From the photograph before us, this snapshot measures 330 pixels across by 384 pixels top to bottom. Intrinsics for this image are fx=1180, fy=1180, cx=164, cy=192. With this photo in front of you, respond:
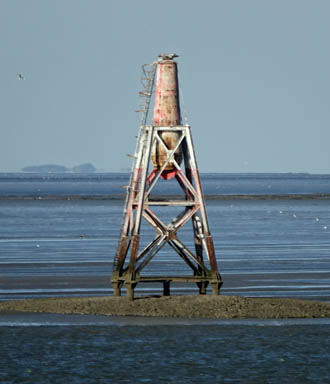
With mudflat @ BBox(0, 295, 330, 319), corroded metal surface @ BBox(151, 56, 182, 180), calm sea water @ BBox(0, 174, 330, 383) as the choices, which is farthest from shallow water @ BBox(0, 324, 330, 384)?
corroded metal surface @ BBox(151, 56, 182, 180)

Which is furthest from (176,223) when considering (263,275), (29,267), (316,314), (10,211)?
(10,211)

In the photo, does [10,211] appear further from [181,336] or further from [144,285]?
[181,336]

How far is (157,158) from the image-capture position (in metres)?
36.1

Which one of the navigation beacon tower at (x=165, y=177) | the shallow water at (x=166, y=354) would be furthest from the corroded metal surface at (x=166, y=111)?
the shallow water at (x=166, y=354)

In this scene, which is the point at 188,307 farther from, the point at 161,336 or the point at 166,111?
the point at 166,111

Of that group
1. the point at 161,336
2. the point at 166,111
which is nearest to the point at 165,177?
the point at 166,111

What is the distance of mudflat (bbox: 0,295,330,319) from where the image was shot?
33.8 m

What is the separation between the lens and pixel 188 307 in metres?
34.2

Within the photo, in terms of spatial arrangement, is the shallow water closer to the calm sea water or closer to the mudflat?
the calm sea water

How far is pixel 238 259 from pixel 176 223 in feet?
53.8

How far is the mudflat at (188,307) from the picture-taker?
33.8 m

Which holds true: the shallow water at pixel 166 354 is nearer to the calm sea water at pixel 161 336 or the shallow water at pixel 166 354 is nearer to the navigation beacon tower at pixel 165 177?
the calm sea water at pixel 161 336

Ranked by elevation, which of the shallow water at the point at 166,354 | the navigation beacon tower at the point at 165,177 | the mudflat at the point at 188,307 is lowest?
the shallow water at the point at 166,354

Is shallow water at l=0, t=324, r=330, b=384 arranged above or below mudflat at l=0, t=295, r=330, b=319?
below
